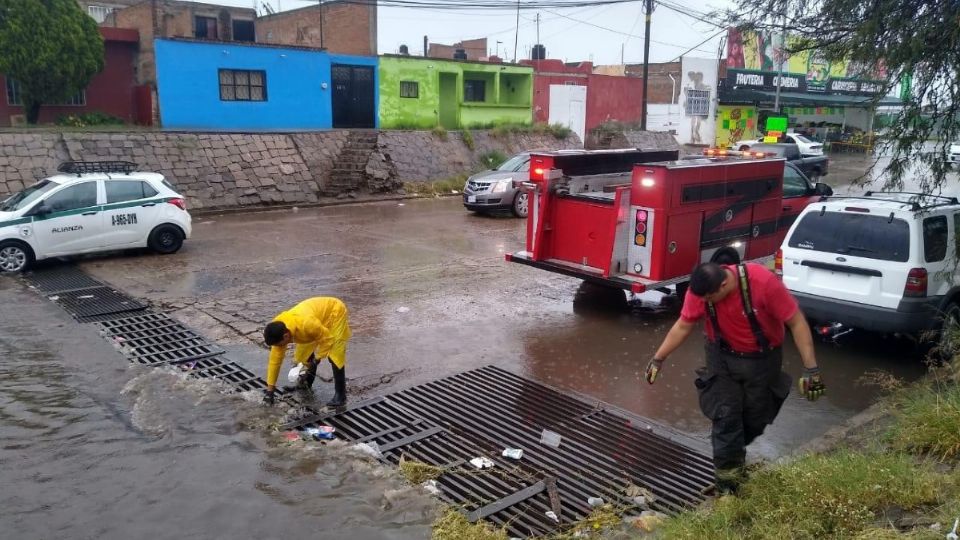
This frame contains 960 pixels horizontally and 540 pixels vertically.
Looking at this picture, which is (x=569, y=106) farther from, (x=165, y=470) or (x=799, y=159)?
(x=165, y=470)

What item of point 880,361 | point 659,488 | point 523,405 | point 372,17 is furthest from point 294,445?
point 372,17

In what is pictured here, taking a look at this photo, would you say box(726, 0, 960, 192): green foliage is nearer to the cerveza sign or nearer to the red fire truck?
→ the red fire truck

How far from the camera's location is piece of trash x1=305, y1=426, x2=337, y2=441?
226 inches

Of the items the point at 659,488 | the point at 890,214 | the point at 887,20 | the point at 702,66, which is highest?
the point at 702,66

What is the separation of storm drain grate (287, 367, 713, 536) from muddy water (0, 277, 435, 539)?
1.34 ft

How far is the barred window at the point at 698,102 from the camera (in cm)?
3931

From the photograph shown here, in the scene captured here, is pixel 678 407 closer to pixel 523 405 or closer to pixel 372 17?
pixel 523 405

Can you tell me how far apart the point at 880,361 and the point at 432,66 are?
75.9 ft

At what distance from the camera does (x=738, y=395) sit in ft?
14.8

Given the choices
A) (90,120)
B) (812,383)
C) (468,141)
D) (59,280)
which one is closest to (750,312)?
(812,383)

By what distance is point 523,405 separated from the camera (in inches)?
254

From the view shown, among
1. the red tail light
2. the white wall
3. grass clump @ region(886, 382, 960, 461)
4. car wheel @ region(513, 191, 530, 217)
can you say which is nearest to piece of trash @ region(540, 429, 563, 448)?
grass clump @ region(886, 382, 960, 461)

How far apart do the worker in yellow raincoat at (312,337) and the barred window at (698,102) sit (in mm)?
36547

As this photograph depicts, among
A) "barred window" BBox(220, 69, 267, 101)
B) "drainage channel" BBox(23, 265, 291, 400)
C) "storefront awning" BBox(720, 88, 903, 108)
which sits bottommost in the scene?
"drainage channel" BBox(23, 265, 291, 400)
